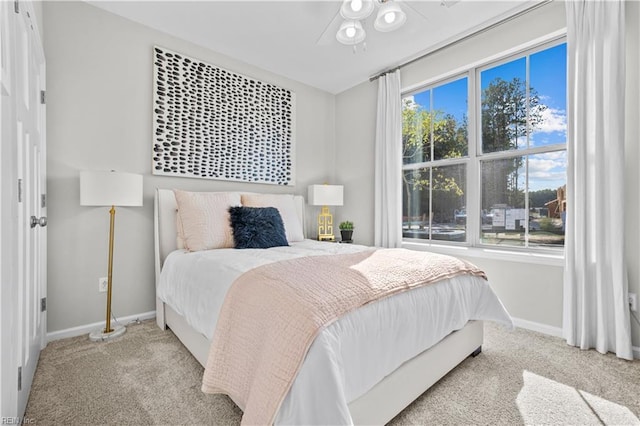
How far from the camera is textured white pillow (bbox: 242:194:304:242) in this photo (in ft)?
9.60

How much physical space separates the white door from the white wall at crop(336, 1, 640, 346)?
124 inches

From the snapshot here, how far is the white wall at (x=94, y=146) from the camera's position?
2.31 metres

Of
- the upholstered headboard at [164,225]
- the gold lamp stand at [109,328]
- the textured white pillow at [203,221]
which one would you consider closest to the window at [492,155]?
the textured white pillow at [203,221]

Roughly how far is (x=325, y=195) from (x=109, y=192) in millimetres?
2245

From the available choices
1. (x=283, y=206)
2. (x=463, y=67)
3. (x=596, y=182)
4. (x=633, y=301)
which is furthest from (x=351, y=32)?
(x=633, y=301)

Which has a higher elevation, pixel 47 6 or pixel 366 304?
pixel 47 6

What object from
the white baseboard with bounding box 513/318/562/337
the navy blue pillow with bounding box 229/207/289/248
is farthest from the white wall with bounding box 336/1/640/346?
the navy blue pillow with bounding box 229/207/289/248

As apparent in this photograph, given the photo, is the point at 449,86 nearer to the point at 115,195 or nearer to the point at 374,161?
the point at 374,161

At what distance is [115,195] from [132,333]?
3.69 feet

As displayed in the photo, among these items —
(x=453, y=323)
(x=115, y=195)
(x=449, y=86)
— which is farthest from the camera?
(x=449, y=86)

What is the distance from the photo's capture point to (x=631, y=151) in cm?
206

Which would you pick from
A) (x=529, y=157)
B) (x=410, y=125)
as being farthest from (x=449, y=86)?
(x=529, y=157)

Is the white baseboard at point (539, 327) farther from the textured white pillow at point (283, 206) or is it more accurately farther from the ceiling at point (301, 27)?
the ceiling at point (301, 27)

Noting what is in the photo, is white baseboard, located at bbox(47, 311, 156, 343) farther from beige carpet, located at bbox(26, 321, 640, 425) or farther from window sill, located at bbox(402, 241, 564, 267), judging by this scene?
window sill, located at bbox(402, 241, 564, 267)
